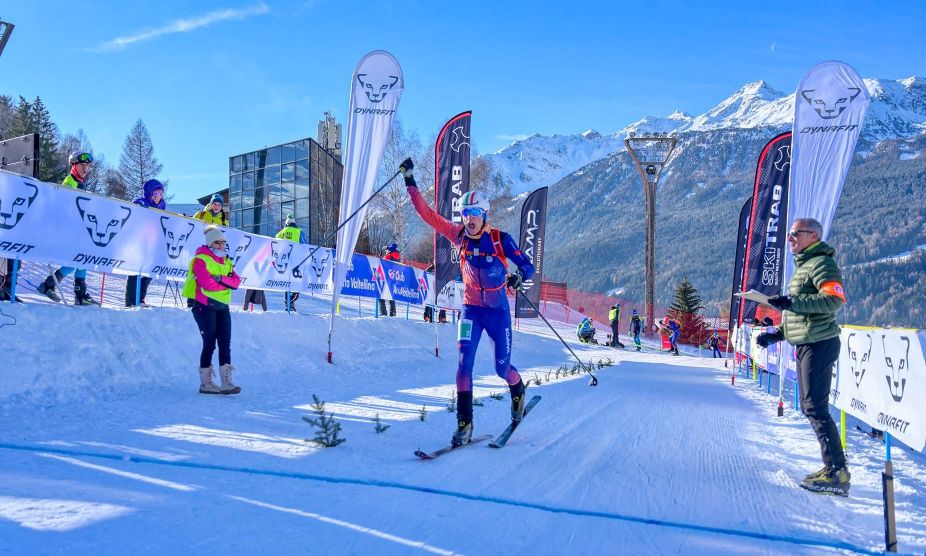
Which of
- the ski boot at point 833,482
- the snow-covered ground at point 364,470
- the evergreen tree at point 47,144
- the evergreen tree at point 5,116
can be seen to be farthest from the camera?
the evergreen tree at point 5,116

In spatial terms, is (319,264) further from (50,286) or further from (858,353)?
(858,353)

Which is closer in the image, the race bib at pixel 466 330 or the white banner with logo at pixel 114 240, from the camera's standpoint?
the race bib at pixel 466 330

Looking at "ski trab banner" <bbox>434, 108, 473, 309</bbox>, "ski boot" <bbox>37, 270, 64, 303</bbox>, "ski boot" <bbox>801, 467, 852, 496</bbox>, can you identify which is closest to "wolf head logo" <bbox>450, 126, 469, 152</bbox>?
"ski trab banner" <bbox>434, 108, 473, 309</bbox>

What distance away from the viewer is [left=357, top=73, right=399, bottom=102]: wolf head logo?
995 cm

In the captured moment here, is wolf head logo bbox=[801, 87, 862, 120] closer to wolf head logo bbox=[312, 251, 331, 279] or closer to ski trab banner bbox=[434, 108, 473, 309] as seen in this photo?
ski trab banner bbox=[434, 108, 473, 309]

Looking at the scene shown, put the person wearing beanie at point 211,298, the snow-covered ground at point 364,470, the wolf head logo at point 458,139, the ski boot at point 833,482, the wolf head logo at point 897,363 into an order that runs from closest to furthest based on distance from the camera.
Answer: the snow-covered ground at point 364,470, the wolf head logo at point 897,363, the ski boot at point 833,482, the person wearing beanie at point 211,298, the wolf head logo at point 458,139

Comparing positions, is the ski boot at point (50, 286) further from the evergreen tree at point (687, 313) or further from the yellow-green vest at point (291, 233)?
the evergreen tree at point (687, 313)

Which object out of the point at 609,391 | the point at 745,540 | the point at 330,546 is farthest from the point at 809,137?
the point at 330,546

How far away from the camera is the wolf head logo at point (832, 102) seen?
8.76m

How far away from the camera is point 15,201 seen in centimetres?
681

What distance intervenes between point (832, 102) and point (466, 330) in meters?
7.45

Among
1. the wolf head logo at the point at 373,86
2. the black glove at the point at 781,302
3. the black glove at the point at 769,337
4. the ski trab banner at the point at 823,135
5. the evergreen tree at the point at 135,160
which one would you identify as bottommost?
the black glove at the point at 769,337

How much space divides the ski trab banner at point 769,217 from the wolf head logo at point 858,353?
10.2 metres

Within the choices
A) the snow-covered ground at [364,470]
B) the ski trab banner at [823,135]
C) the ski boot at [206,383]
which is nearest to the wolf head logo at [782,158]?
the ski trab banner at [823,135]
